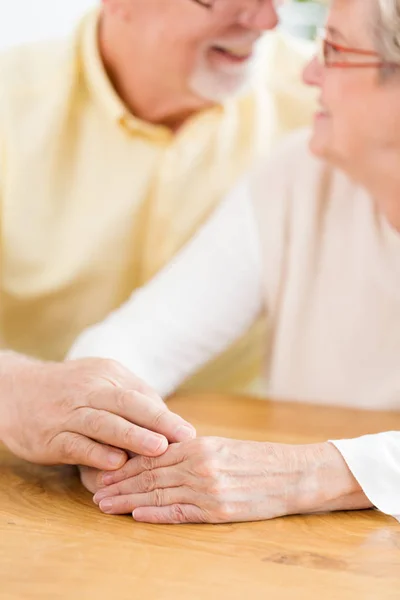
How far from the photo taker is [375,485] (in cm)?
133

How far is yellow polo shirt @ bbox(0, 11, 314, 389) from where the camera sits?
2129 mm

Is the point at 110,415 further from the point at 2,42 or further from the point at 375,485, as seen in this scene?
the point at 2,42

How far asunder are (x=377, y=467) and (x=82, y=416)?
422mm

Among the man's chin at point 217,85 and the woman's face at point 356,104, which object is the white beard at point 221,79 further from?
the woman's face at point 356,104

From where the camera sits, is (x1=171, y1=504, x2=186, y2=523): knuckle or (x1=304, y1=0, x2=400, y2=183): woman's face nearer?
(x1=171, y1=504, x2=186, y2=523): knuckle

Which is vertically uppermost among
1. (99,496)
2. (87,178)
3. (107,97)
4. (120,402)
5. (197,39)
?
(197,39)

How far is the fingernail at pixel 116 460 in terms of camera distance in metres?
1.35

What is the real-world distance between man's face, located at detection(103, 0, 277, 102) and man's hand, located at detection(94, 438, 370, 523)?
100 cm

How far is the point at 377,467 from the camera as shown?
52.8 inches

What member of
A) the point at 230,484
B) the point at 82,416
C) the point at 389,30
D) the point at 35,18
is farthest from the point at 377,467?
the point at 35,18

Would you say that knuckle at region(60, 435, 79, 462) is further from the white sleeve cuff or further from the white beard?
the white beard

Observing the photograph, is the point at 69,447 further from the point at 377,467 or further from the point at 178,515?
the point at 377,467

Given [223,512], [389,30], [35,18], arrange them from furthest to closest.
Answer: [35,18] < [389,30] < [223,512]

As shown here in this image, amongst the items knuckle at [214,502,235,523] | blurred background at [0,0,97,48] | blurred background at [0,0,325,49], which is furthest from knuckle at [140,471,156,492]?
blurred background at [0,0,97,48]
